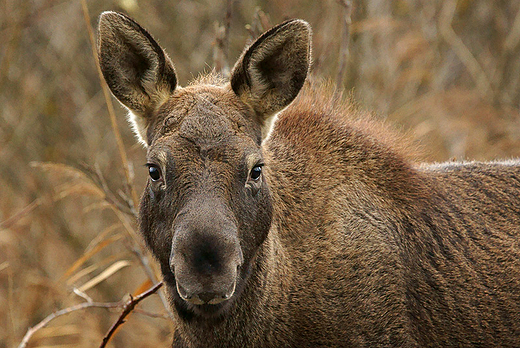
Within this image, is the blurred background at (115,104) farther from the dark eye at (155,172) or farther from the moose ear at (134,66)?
the dark eye at (155,172)

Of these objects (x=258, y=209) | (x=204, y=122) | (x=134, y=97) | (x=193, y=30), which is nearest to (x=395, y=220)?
(x=258, y=209)

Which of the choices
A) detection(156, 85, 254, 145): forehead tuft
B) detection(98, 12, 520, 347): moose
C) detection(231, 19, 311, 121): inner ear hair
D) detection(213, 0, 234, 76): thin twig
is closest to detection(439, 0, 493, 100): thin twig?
detection(213, 0, 234, 76): thin twig

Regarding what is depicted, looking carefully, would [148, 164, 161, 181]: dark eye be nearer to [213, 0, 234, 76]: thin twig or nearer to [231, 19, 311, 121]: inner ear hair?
[231, 19, 311, 121]: inner ear hair

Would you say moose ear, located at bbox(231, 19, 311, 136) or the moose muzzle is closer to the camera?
the moose muzzle

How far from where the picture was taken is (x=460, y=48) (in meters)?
10.3

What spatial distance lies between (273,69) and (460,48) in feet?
20.5

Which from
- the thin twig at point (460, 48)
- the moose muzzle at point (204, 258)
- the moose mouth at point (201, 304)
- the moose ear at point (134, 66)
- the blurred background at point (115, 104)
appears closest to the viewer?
the moose muzzle at point (204, 258)

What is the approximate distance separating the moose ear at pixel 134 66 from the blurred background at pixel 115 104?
4655mm

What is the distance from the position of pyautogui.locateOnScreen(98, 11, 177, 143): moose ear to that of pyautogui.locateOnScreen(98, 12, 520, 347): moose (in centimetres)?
1

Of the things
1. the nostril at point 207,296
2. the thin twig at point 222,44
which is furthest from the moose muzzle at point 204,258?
the thin twig at point 222,44

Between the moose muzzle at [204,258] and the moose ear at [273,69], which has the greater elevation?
the moose ear at [273,69]

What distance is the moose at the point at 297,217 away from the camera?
4.29 metres

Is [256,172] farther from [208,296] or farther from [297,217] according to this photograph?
[208,296]

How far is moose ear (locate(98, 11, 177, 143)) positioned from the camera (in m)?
4.69
